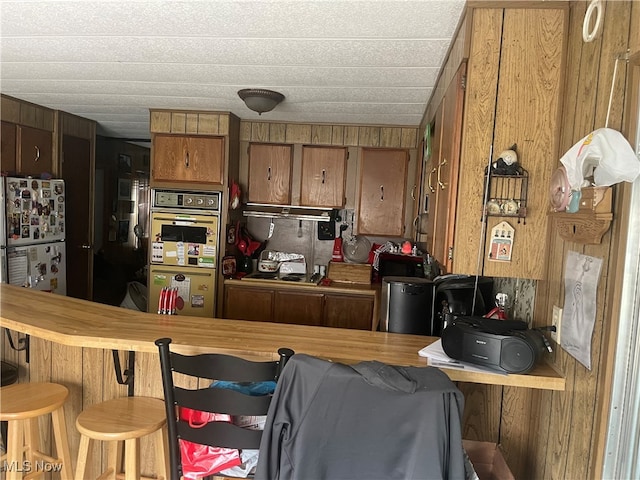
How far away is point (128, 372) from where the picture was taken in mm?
1861

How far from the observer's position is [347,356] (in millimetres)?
1574

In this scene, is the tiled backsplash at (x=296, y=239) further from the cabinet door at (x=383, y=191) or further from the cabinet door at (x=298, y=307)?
the cabinet door at (x=298, y=307)

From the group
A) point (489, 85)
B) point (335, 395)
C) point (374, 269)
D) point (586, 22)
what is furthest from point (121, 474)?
point (374, 269)

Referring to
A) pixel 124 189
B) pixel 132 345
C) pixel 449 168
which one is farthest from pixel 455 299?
pixel 124 189

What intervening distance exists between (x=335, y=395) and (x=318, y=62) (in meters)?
1.81

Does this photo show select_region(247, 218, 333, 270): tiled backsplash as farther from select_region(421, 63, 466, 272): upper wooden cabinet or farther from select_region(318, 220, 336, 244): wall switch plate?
select_region(421, 63, 466, 272): upper wooden cabinet

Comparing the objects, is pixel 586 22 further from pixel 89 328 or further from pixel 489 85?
pixel 89 328

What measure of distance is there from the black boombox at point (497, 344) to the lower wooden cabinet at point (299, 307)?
2135 millimetres

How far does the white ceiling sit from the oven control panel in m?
0.81

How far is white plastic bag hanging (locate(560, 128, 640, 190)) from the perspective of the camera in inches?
38.9

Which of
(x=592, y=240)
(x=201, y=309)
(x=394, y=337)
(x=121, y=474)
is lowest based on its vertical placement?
(x=121, y=474)

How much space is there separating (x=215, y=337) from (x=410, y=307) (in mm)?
922

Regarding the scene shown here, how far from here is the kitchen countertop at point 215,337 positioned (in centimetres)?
155

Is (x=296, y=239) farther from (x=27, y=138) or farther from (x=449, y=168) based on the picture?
(x=449, y=168)
